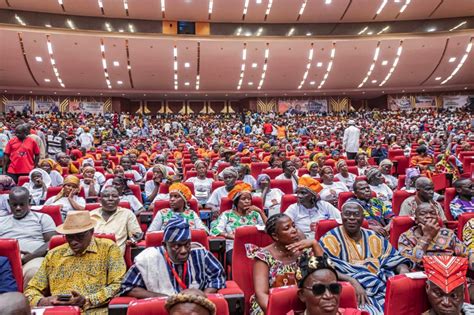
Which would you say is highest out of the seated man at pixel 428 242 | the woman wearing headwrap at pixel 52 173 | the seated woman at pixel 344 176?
the woman wearing headwrap at pixel 52 173

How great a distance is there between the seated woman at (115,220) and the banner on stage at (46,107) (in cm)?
2709

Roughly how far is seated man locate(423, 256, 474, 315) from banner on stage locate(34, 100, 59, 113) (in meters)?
29.6

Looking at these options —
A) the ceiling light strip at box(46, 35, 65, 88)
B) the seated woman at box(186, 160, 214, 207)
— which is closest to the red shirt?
the seated woman at box(186, 160, 214, 207)

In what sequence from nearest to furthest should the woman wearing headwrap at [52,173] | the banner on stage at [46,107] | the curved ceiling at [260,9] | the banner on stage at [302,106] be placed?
1. the woman wearing headwrap at [52,173]
2. the curved ceiling at [260,9]
3. the banner on stage at [46,107]
4. the banner on stage at [302,106]

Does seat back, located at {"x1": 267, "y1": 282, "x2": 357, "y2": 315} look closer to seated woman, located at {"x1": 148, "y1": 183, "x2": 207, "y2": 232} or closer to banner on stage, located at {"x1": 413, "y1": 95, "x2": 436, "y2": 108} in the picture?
seated woman, located at {"x1": 148, "y1": 183, "x2": 207, "y2": 232}

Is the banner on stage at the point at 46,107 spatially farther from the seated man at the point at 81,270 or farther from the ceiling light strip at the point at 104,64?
the seated man at the point at 81,270

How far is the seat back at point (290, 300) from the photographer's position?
77.2 inches

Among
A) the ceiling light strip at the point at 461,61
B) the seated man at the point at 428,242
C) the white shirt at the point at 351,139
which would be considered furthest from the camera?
the ceiling light strip at the point at 461,61

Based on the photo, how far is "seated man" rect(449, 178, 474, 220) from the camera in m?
4.20

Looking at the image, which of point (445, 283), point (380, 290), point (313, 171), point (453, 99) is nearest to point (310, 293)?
point (445, 283)

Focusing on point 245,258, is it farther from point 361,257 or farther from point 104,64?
point 104,64

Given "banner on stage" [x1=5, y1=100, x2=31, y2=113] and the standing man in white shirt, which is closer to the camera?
the standing man in white shirt

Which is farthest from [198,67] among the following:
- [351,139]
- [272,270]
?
[272,270]

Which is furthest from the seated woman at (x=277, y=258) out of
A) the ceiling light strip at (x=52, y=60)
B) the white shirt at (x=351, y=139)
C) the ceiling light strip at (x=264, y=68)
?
the ceiling light strip at (x=264, y=68)
